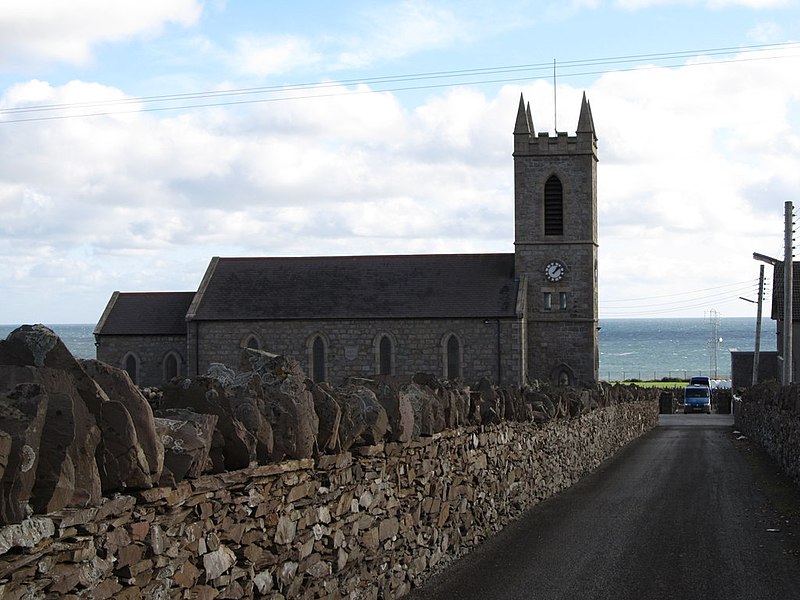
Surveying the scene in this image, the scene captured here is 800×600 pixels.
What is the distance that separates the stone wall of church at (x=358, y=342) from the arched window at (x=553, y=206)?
5.72 metres

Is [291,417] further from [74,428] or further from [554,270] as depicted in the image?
[554,270]

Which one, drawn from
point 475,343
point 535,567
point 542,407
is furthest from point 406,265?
point 535,567

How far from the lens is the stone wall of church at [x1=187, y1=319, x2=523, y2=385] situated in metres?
54.3

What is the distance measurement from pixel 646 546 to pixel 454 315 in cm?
4260

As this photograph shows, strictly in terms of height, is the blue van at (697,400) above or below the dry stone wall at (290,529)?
below

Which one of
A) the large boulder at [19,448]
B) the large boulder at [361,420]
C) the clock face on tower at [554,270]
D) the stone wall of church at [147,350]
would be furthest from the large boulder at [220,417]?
the stone wall of church at [147,350]

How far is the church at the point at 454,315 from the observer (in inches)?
2160

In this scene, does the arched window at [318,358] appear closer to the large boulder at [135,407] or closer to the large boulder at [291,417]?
the large boulder at [291,417]

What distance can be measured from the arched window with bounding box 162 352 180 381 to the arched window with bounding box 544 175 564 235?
20637mm

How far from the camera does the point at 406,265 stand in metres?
58.4

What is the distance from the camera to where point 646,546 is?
1213 cm

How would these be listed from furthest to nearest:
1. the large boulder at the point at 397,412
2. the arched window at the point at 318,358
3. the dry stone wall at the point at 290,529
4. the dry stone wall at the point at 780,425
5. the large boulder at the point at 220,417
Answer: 1. the arched window at the point at 318,358
2. the dry stone wall at the point at 780,425
3. the large boulder at the point at 397,412
4. the large boulder at the point at 220,417
5. the dry stone wall at the point at 290,529

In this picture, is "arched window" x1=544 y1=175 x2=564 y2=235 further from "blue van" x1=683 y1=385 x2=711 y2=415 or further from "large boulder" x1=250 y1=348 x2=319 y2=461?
"large boulder" x1=250 y1=348 x2=319 y2=461

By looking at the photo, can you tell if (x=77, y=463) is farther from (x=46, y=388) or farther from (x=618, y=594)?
(x=618, y=594)
